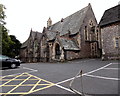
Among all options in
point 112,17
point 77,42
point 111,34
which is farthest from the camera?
point 77,42

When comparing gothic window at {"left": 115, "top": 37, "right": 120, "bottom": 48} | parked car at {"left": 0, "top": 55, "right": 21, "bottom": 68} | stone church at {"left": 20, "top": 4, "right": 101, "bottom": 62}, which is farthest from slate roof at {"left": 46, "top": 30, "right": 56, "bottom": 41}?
parked car at {"left": 0, "top": 55, "right": 21, "bottom": 68}

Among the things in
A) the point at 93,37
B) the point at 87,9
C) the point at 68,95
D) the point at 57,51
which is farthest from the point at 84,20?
the point at 68,95

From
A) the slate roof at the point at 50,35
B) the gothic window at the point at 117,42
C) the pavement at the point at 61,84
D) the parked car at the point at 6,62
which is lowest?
the pavement at the point at 61,84

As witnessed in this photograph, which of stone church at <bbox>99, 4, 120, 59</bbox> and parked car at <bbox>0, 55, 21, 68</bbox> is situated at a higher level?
stone church at <bbox>99, 4, 120, 59</bbox>

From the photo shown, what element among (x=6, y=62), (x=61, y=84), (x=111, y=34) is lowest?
(x=61, y=84)

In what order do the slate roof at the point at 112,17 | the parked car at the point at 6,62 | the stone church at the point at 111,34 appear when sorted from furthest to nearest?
the slate roof at the point at 112,17
the stone church at the point at 111,34
the parked car at the point at 6,62

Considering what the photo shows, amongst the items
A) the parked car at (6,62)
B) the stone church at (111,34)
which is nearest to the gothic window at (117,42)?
the stone church at (111,34)

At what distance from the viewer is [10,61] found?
1115 centimetres

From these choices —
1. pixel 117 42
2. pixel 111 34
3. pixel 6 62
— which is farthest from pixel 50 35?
pixel 6 62

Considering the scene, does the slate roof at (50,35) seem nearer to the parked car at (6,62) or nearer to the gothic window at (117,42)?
the gothic window at (117,42)

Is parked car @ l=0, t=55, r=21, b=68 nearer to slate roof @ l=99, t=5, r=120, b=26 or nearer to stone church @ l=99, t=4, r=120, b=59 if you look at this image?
stone church @ l=99, t=4, r=120, b=59

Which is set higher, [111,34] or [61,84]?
[111,34]

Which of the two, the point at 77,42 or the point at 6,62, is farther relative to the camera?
the point at 77,42

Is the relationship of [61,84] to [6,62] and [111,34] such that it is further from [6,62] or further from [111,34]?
[111,34]
